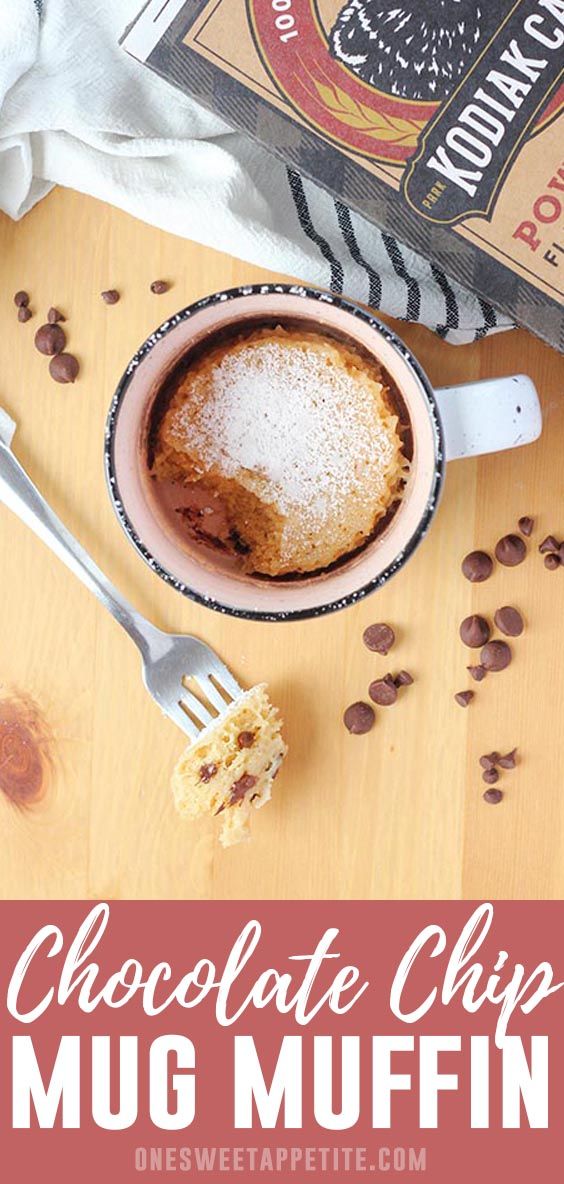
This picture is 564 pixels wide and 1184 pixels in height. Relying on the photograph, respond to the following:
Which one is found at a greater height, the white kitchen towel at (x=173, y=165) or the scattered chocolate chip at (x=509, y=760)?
Answer: the white kitchen towel at (x=173, y=165)

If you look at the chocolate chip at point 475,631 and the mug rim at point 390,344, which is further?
the chocolate chip at point 475,631

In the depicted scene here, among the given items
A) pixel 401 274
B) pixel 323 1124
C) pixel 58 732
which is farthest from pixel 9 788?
pixel 401 274

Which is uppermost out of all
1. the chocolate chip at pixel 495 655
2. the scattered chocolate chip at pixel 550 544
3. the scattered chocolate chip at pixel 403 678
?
the scattered chocolate chip at pixel 550 544

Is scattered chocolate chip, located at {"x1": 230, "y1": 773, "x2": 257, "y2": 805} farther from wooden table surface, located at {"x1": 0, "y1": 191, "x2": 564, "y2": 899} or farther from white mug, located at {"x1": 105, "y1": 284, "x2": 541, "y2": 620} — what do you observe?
white mug, located at {"x1": 105, "y1": 284, "x2": 541, "y2": 620}

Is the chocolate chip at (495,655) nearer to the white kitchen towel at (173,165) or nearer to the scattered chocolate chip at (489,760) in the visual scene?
the scattered chocolate chip at (489,760)

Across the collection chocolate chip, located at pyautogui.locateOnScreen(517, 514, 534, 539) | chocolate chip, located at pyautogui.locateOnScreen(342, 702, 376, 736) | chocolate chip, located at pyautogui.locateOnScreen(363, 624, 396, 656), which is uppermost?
chocolate chip, located at pyautogui.locateOnScreen(517, 514, 534, 539)

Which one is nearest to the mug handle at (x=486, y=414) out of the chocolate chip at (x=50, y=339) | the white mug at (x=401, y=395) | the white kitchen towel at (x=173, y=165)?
the white mug at (x=401, y=395)

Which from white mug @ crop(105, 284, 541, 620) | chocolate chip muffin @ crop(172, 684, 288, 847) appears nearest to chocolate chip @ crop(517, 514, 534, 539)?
white mug @ crop(105, 284, 541, 620)
